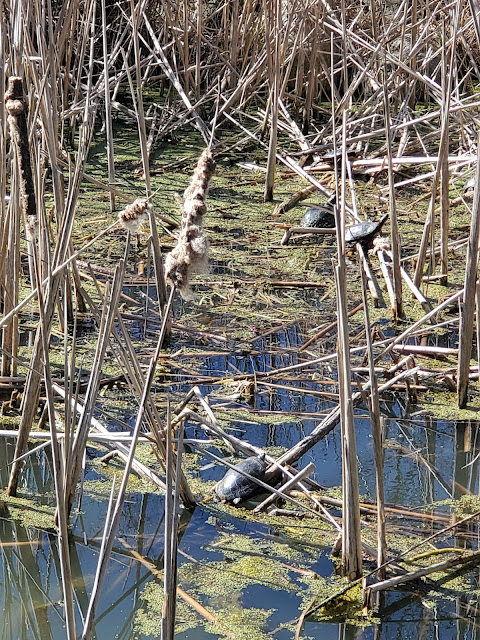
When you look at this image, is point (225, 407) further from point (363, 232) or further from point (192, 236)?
point (192, 236)

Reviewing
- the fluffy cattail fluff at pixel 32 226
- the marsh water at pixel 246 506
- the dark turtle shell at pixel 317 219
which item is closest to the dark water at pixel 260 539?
the marsh water at pixel 246 506

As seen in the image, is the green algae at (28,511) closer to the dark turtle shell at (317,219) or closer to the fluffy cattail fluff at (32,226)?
the fluffy cattail fluff at (32,226)

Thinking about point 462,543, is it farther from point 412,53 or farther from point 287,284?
point 412,53

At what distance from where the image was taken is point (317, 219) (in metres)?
3.33

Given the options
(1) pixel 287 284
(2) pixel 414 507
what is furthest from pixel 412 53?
(2) pixel 414 507

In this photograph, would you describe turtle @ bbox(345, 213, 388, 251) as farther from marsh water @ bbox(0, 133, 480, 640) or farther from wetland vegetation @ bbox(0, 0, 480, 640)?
marsh water @ bbox(0, 133, 480, 640)

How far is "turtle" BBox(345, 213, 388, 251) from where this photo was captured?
2766 mm

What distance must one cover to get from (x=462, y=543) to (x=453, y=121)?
2244mm

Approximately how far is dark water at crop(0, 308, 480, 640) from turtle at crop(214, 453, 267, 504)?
0.05 m

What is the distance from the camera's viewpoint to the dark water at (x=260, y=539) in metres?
1.42

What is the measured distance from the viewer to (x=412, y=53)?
3102 millimetres

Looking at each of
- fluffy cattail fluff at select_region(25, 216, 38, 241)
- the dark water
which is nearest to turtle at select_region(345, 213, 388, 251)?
the dark water

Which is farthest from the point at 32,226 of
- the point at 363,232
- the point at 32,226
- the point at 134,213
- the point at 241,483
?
the point at 363,232

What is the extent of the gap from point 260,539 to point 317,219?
6.27ft
